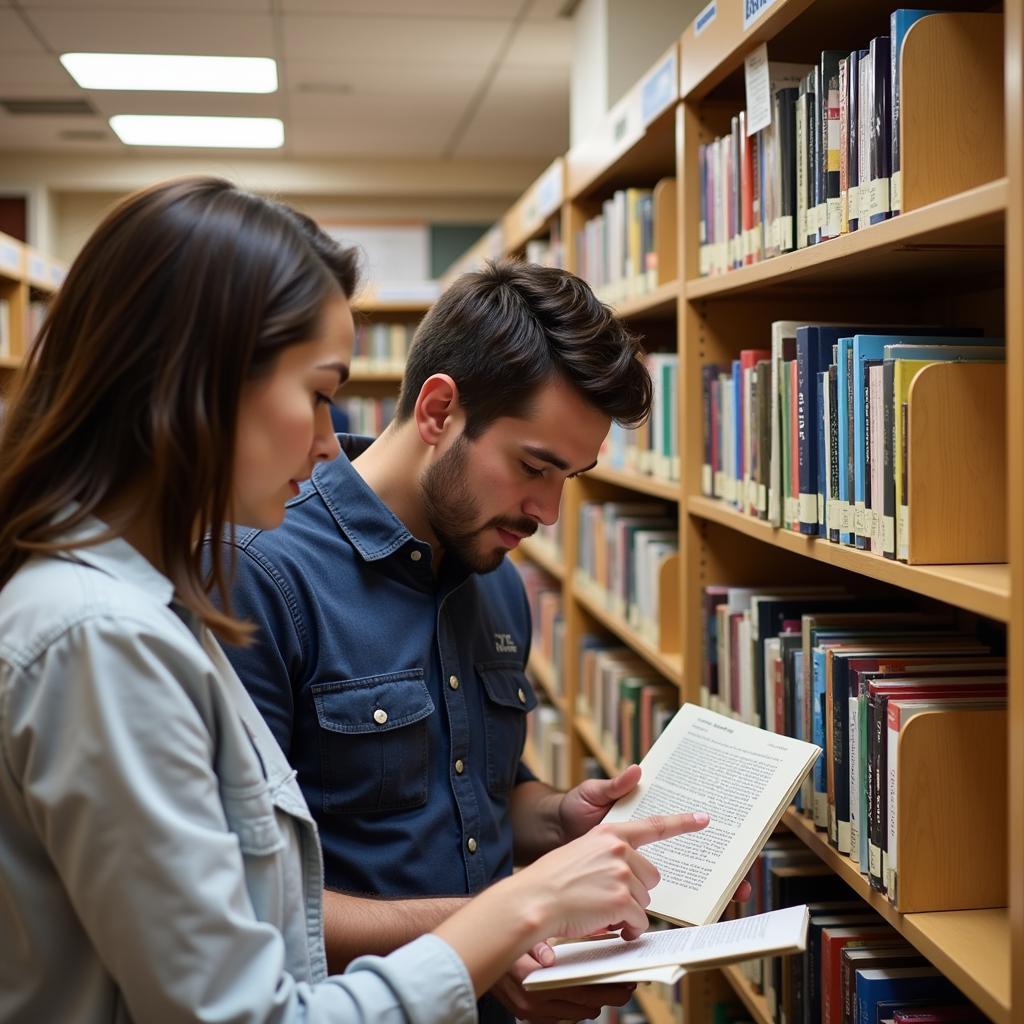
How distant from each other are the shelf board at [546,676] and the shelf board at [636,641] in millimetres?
246

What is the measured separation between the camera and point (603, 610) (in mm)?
2883

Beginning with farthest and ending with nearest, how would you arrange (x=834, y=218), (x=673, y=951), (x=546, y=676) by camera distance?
1. (x=546, y=676)
2. (x=834, y=218)
3. (x=673, y=951)

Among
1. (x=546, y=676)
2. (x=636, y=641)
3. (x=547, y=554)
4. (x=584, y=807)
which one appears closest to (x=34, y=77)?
(x=547, y=554)

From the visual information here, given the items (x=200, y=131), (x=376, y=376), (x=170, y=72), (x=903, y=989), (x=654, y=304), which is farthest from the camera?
(x=376, y=376)

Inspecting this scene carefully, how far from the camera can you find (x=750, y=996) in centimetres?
174

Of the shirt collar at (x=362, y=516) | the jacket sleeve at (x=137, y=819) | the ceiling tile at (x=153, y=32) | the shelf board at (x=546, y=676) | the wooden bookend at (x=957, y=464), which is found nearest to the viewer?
the jacket sleeve at (x=137, y=819)

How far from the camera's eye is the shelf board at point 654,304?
2176 mm

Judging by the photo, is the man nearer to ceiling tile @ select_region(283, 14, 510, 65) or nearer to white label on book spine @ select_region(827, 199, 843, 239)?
white label on book spine @ select_region(827, 199, 843, 239)

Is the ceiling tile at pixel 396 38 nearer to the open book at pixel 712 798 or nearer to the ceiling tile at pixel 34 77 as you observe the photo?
the ceiling tile at pixel 34 77

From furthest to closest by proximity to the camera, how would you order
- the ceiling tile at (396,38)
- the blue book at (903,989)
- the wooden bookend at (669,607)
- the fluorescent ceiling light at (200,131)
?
1. the fluorescent ceiling light at (200,131)
2. the ceiling tile at (396,38)
3. the wooden bookend at (669,607)
4. the blue book at (903,989)

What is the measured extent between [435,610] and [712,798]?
439 mm

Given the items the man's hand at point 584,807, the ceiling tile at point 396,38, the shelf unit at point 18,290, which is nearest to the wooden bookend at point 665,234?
the man's hand at point 584,807

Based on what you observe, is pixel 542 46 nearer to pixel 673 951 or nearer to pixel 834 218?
pixel 834 218

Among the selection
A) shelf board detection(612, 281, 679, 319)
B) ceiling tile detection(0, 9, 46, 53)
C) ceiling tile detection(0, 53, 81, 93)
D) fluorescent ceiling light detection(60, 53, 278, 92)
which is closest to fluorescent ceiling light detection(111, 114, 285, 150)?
ceiling tile detection(0, 53, 81, 93)
